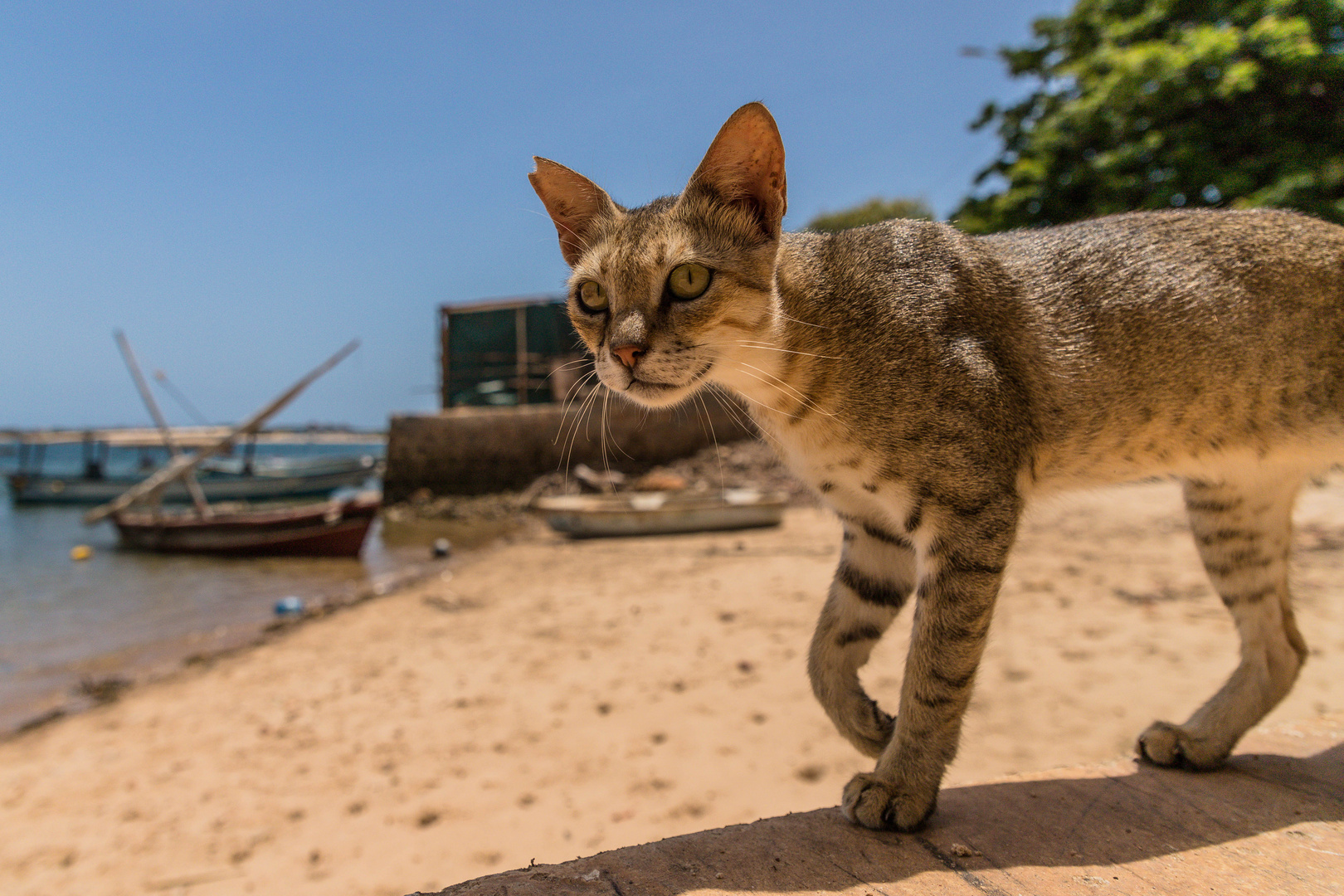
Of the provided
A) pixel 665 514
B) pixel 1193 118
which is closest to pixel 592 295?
pixel 665 514

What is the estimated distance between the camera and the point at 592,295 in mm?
2281

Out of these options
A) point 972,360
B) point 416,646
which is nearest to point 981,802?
point 972,360

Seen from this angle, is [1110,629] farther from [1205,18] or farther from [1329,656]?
[1205,18]

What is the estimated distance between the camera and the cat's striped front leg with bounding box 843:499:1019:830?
2.01 m

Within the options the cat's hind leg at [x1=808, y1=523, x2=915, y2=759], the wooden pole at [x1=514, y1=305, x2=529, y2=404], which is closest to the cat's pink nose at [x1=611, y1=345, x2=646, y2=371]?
the cat's hind leg at [x1=808, y1=523, x2=915, y2=759]

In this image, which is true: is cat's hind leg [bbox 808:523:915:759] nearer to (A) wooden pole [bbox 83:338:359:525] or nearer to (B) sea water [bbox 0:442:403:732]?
(B) sea water [bbox 0:442:403:732]

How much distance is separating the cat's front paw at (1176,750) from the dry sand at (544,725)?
846 millimetres

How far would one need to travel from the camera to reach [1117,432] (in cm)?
242

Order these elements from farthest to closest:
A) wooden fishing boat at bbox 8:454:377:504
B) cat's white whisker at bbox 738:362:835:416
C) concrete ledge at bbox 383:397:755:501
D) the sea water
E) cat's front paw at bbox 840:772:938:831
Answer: wooden fishing boat at bbox 8:454:377:504
concrete ledge at bbox 383:397:755:501
the sea water
cat's white whisker at bbox 738:362:835:416
cat's front paw at bbox 840:772:938:831

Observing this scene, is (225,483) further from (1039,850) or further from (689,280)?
(1039,850)

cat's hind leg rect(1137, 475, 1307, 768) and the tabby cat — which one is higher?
the tabby cat

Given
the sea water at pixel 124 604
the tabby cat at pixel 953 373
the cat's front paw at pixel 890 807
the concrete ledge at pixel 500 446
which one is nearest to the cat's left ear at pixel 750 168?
the tabby cat at pixel 953 373

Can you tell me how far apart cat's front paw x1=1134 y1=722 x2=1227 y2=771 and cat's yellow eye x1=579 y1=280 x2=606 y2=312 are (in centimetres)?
242

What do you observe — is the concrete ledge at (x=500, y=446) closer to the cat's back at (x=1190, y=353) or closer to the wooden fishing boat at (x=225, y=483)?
the wooden fishing boat at (x=225, y=483)
